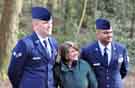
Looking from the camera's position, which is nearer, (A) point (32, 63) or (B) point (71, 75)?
(A) point (32, 63)

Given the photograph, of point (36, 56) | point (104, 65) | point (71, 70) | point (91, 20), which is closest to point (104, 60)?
point (104, 65)

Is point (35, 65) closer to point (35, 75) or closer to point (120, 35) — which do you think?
point (35, 75)

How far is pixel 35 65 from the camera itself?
17.7ft

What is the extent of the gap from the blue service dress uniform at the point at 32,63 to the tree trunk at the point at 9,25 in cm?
636

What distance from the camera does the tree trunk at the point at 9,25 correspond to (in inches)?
465

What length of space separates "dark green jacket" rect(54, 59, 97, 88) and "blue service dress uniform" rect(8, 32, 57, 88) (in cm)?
17

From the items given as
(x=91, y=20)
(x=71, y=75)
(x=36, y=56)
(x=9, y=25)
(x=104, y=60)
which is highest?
(x=36, y=56)

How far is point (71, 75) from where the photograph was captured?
18.6 ft

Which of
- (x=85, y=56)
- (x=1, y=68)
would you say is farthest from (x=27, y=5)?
(x=85, y=56)

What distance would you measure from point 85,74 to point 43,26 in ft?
2.71

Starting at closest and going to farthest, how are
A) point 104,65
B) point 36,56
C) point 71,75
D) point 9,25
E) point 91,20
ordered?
1. point 36,56
2. point 71,75
3. point 104,65
4. point 9,25
5. point 91,20

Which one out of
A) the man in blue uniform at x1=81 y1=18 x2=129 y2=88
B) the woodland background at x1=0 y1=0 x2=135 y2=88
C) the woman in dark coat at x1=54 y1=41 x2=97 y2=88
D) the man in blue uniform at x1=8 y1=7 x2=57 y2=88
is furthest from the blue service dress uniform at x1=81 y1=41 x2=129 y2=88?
the woodland background at x1=0 y1=0 x2=135 y2=88

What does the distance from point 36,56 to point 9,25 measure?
662 centimetres

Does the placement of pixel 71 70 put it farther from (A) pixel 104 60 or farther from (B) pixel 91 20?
(B) pixel 91 20
